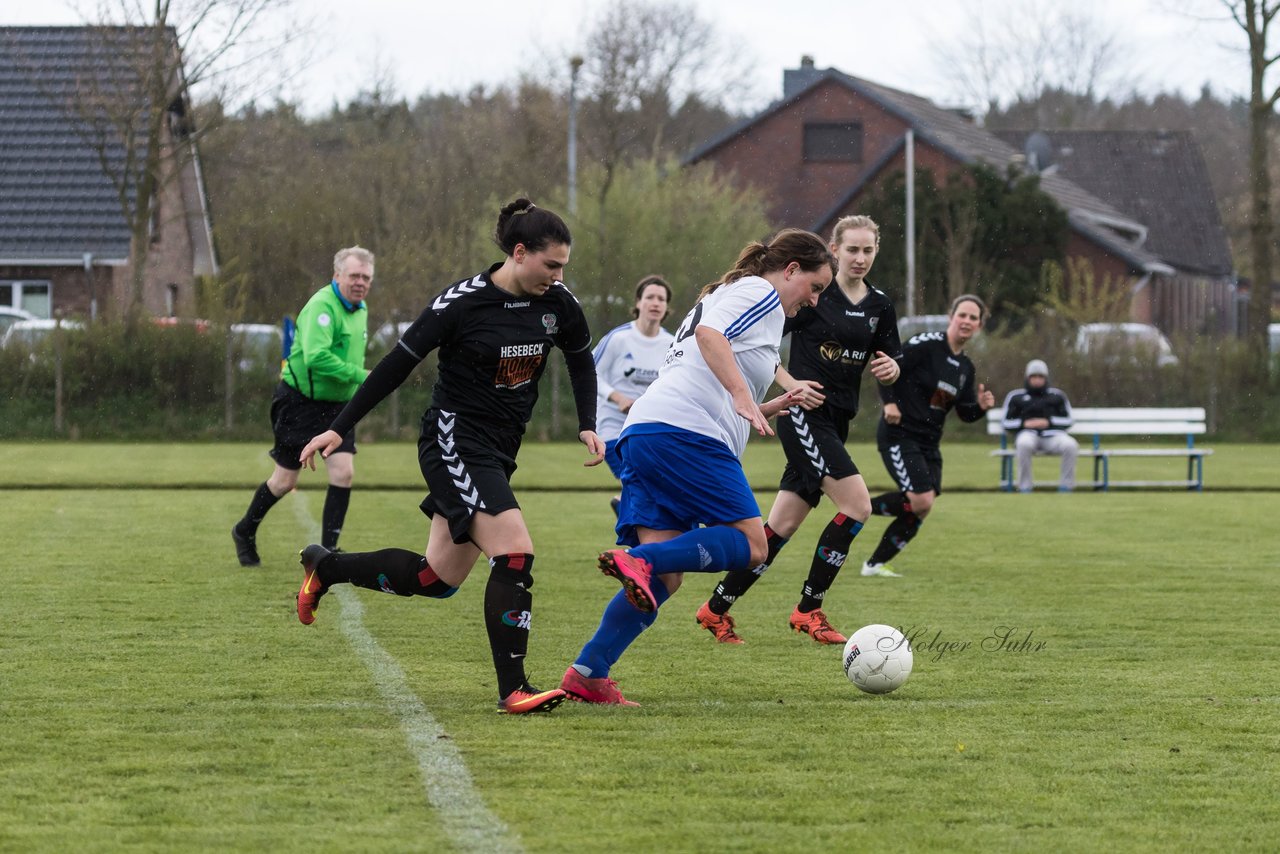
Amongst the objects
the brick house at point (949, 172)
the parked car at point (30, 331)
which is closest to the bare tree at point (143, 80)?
the parked car at point (30, 331)

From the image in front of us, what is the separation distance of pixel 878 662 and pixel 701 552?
0.89 metres

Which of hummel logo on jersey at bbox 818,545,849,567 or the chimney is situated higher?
the chimney

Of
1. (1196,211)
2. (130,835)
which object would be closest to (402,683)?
(130,835)

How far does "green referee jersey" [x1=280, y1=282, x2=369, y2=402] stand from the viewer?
996 centimetres

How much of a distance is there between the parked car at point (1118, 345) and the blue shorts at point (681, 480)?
24473 mm

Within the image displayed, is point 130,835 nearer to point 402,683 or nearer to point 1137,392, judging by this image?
point 402,683

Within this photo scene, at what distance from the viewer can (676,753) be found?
5.06 metres

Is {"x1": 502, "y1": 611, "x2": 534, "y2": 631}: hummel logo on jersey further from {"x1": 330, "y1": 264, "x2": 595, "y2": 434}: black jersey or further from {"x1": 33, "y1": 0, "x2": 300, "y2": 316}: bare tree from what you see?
{"x1": 33, "y1": 0, "x2": 300, "y2": 316}: bare tree

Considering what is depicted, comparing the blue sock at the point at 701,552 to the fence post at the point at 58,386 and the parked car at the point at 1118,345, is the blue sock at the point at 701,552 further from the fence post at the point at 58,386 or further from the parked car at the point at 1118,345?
the parked car at the point at 1118,345

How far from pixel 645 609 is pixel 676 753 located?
0.61m

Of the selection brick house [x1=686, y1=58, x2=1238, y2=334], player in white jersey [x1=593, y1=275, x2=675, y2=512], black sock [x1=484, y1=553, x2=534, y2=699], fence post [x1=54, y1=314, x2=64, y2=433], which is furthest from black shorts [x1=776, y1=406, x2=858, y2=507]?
brick house [x1=686, y1=58, x2=1238, y2=334]

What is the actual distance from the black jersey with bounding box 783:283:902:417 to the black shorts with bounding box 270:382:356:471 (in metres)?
3.26

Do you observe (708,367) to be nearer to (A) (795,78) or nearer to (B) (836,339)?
(B) (836,339)

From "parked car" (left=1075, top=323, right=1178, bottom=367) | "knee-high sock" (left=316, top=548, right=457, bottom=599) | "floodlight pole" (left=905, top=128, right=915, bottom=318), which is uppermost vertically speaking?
"floodlight pole" (left=905, top=128, right=915, bottom=318)
